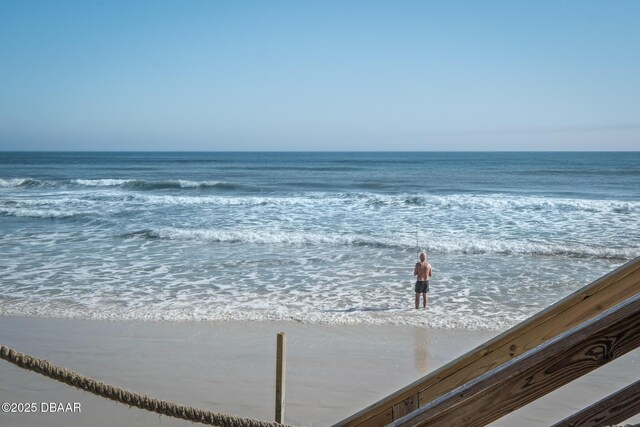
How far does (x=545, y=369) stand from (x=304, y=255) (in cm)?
→ 1403

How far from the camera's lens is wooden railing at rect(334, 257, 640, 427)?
5.56 ft

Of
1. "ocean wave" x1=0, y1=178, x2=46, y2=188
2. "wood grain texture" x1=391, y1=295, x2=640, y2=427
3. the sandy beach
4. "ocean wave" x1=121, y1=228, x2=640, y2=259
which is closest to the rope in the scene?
"wood grain texture" x1=391, y1=295, x2=640, y2=427

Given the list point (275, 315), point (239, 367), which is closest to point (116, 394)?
point (239, 367)

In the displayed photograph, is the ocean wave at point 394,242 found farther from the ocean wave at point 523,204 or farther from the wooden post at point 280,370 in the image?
the wooden post at point 280,370

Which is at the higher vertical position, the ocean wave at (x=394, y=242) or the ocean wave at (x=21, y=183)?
the ocean wave at (x=21, y=183)

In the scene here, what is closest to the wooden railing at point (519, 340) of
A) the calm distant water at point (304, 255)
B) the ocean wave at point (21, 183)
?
the calm distant water at point (304, 255)

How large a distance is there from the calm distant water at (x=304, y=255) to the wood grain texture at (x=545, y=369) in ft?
27.1

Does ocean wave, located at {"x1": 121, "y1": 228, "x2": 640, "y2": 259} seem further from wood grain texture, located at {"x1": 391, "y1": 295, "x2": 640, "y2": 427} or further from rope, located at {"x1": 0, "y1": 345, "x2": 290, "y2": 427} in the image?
wood grain texture, located at {"x1": 391, "y1": 295, "x2": 640, "y2": 427}

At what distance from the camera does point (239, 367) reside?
7.41 meters

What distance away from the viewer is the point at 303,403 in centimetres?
637

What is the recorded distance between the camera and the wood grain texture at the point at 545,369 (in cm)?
118

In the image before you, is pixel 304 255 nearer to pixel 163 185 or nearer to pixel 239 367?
pixel 239 367

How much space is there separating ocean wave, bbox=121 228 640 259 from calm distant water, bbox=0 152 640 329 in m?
0.06

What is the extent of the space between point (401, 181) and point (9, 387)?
3957 cm
